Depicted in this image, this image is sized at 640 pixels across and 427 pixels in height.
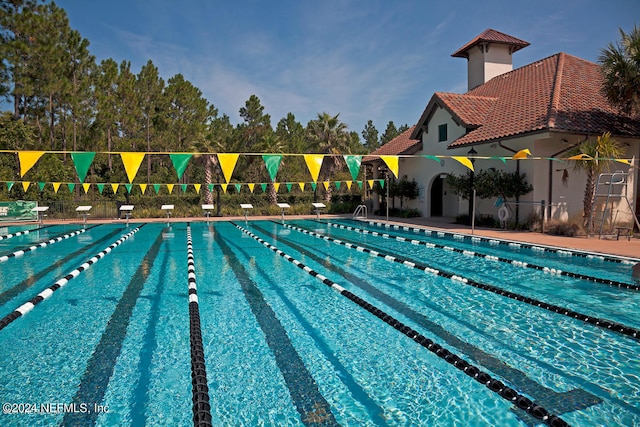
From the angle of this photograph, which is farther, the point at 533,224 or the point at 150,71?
the point at 150,71

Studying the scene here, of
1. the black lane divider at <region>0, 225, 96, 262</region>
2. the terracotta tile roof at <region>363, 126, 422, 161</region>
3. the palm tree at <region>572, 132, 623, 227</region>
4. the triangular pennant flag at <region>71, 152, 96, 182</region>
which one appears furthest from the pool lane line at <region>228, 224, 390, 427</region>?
the terracotta tile roof at <region>363, 126, 422, 161</region>

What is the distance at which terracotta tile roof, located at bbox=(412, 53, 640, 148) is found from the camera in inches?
537

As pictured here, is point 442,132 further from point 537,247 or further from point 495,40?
point 537,247

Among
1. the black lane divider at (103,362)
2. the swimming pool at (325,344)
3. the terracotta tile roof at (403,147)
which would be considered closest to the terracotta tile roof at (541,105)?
the terracotta tile roof at (403,147)

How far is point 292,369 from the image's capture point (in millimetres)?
4137

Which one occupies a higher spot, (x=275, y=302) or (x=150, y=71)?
(x=150, y=71)

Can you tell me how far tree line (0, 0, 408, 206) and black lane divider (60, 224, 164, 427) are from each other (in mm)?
19672

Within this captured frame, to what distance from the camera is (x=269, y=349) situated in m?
4.65

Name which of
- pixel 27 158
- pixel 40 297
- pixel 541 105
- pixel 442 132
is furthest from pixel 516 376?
pixel 442 132

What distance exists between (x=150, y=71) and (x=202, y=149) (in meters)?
12.7

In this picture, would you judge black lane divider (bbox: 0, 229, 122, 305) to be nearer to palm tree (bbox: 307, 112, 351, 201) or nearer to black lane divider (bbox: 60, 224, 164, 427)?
black lane divider (bbox: 60, 224, 164, 427)

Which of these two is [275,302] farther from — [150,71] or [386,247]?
[150,71]

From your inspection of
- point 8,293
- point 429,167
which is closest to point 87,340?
point 8,293

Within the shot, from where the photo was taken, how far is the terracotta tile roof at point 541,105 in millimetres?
13633
